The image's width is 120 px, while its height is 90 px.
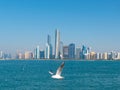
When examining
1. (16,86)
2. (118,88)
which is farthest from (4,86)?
(118,88)

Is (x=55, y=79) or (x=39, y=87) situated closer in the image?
(x=39, y=87)

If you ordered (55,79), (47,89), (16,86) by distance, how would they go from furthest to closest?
(55,79) → (16,86) → (47,89)

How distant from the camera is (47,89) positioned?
8075cm

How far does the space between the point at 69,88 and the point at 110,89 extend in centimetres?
803

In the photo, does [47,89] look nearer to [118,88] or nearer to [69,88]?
[69,88]

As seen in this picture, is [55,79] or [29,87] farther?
[55,79]

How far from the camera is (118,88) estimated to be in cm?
8269

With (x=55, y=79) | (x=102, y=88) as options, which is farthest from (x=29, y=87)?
(x=55, y=79)

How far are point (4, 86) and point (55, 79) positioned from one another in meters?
19.8

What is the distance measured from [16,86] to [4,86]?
2538mm

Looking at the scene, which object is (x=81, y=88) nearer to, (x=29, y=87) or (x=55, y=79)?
(x=29, y=87)

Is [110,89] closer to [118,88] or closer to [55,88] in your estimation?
[118,88]

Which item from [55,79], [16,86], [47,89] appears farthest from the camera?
[55,79]

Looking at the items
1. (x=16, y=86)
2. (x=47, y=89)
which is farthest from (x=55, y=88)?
(x=16, y=86)
